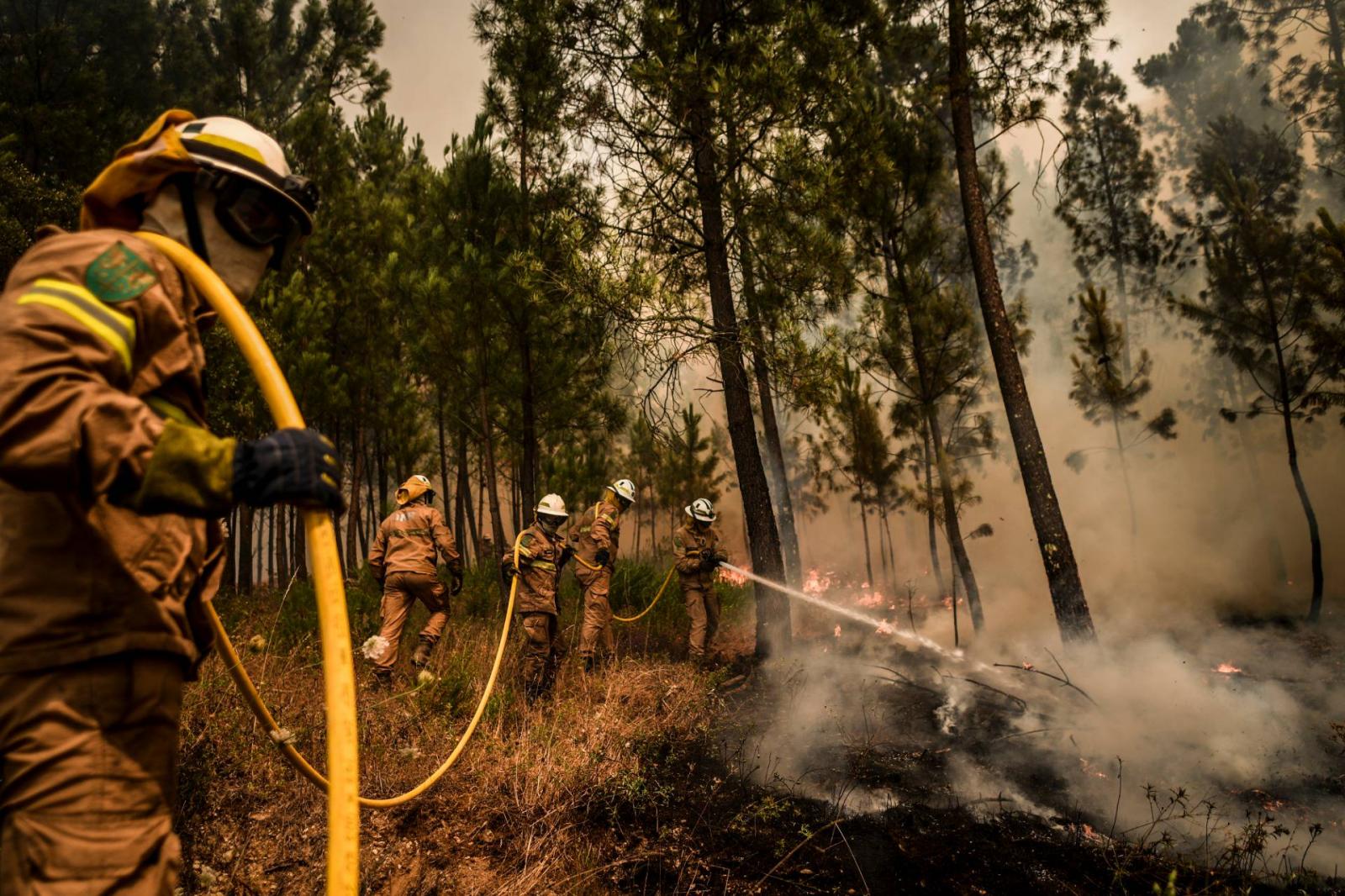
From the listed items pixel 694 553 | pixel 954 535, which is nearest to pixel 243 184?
pixel 694 553

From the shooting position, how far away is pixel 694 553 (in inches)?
375

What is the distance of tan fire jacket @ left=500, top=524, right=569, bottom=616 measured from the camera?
7.14 meters

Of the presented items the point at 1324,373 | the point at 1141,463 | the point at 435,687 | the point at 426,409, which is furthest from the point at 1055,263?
the point at 435,687

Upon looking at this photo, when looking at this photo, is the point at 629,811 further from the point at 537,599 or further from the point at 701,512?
the point at 701,512

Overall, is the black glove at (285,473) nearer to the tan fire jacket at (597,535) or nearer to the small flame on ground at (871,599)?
the tan fire jacket at (597,535)

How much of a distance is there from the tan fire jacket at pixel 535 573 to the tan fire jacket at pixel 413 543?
2.31 ft

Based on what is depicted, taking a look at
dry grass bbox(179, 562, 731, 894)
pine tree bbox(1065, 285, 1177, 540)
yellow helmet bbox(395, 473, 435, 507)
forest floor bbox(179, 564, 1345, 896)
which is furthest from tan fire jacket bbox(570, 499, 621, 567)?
pine tree bbox(1065, 285, 1177, 540)

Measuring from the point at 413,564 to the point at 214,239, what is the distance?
580 centimetres

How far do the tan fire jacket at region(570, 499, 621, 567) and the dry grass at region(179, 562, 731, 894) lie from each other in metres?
2.15

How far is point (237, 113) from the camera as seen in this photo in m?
12.2

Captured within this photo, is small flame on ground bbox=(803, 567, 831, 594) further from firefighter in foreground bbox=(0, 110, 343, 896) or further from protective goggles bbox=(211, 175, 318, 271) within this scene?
firefighter in foreground bbox=(0, 110, 343, 896)

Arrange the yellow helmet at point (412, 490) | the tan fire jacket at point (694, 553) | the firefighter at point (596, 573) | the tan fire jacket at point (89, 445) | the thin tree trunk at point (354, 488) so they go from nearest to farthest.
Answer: the tan fire jacket at point (89, 445) → the yellow helmet at point (412, 490) → the firefighter at point (596, 573) → the tan fire jacket at point (694, 553) → the thin tree trunk at point (354, 488)

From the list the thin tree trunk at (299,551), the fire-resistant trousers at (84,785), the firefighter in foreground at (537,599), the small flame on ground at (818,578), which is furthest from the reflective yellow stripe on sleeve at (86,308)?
the small flame on ground at (818,578)

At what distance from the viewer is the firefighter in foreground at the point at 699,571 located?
367 inches
